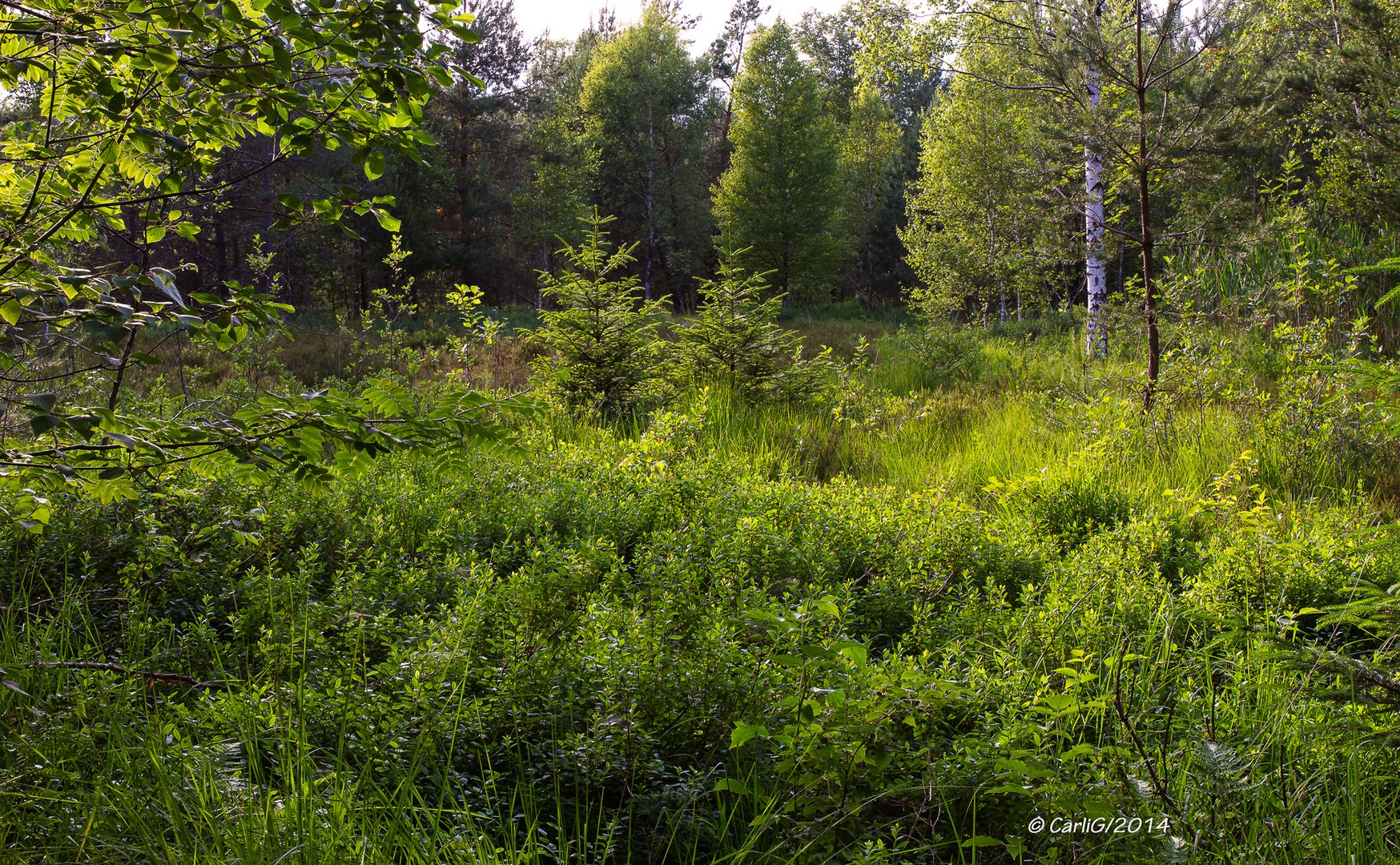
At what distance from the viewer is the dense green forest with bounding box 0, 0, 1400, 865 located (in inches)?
73.1

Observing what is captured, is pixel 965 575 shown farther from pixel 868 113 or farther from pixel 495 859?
pixel 868 113

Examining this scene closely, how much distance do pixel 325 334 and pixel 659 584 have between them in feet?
42.3

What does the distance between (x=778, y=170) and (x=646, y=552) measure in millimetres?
22431

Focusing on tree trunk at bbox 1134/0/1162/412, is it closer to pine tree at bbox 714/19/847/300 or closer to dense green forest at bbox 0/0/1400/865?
dense green forest at bbox 0/0/1400/865

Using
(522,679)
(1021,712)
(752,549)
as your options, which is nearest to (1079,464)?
(752,549)

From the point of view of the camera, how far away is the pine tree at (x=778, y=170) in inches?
947

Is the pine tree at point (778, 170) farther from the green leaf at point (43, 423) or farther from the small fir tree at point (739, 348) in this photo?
the green leaf at point (43, 423)

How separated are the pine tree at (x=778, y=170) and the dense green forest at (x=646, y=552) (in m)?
15.7

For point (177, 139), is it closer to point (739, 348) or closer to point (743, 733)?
point (743, 733)

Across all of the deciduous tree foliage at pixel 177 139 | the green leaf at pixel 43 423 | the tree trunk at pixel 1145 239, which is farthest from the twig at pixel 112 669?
the tree trunk at pixel 1145 239

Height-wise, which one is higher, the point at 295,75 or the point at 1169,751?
the point at 295,75

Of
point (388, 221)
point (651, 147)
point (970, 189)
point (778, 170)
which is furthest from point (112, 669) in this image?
point (651, 147)

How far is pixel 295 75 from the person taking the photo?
6.55 feet

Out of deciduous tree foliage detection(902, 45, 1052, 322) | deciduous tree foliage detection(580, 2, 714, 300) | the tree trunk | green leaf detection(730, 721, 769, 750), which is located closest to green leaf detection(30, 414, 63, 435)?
green leaf detection(730, 721, 769, 750)
